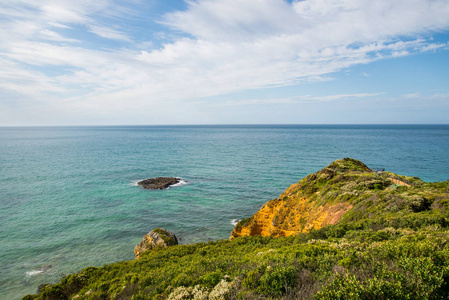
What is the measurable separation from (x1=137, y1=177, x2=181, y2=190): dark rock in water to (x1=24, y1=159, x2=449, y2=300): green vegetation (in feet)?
110

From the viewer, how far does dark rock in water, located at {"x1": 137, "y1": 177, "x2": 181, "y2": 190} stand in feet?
165

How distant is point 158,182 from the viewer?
53188 millimetres

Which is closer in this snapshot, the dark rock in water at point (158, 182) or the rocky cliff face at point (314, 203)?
the rocky cliff face at point (314, 203)

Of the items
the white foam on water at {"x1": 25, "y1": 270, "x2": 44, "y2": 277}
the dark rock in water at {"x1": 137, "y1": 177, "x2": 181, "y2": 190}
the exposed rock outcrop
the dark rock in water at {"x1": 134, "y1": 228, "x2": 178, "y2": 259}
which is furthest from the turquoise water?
the exposed rock outcrop

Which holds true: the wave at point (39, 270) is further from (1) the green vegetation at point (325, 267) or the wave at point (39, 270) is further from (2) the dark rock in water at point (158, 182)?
(2) the dark rock in water at point (158, 182)

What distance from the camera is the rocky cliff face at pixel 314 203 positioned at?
854 inches

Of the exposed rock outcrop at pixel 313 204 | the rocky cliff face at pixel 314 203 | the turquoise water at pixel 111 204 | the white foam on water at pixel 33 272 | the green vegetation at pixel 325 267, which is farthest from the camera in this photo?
the turquoise water at pixel 111 204

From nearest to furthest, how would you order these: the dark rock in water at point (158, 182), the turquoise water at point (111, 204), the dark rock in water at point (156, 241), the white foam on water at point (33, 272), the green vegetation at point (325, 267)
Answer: the green vegetation at point (325, 267) < the dark rock in water at point (156, 241) < the white foam on water at point (33, 272) < the turquoise water at point (111, 204) < the dark rock in water at point (158, 182)

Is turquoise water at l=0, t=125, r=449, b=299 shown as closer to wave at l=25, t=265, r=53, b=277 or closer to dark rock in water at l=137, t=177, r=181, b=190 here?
wave at l=25, t=265, r=53, b=277

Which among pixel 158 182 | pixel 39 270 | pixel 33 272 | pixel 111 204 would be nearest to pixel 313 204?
pixel 39 270

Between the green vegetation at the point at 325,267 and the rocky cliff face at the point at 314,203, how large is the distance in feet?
6.65

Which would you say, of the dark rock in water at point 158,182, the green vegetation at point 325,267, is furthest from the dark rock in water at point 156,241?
the dark rock in water at point 158,182

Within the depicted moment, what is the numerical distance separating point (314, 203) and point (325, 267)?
1629cm

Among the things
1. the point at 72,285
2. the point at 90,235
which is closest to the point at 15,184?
the point at 90,235
